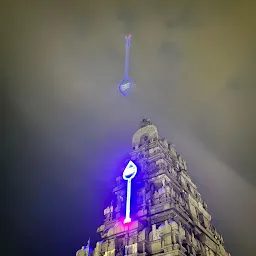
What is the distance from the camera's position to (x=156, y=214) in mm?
35531

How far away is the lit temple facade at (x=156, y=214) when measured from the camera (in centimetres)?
3162

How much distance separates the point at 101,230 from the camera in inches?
1523

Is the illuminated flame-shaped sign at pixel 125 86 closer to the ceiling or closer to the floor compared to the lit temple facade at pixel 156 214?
closer to the ceiling

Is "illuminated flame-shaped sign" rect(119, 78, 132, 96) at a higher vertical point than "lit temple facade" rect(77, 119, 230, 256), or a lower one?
higher

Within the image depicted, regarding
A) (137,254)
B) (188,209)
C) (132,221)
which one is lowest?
(137,254)

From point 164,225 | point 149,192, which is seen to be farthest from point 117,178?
point 164,225

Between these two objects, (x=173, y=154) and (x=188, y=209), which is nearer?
(x=188, y=209)

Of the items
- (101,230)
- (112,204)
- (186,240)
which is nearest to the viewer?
(186,240)

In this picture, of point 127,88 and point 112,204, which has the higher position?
point 127,88

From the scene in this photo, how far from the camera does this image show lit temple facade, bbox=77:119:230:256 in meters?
31.6

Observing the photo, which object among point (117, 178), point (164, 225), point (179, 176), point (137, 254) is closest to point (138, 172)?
point (117, 178)

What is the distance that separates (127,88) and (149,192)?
1632 centimetres

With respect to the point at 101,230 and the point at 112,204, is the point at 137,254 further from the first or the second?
the point at 112,204

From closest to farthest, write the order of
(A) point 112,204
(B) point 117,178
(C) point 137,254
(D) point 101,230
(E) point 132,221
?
(C) point 137,254 < (E) point 132,221 < (D) point 101,230 < (A) point 112,204 < (B) point 117,178
